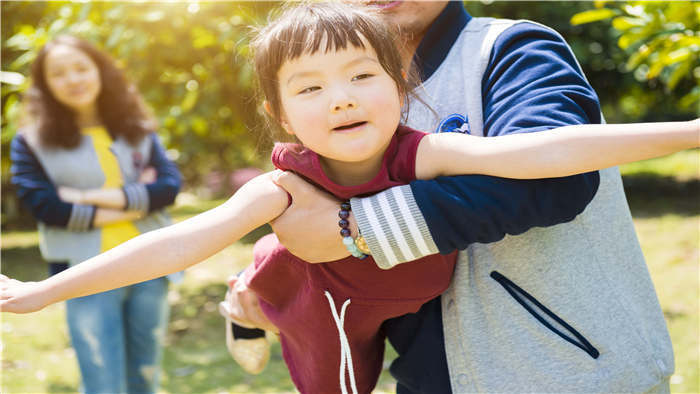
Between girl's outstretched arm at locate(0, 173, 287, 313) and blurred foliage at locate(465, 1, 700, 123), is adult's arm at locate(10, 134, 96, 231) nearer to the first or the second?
girl's outstretched arm at locate(0, 173, 287, 313)

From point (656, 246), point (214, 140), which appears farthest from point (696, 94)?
point (214, 140)

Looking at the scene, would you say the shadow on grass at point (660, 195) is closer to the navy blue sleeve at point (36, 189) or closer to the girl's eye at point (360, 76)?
the navy blue sleeve at point (36, 189)

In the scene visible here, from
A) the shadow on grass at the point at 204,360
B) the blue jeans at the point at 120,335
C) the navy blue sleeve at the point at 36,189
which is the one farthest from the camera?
the shadow on grass at the point at 204,360

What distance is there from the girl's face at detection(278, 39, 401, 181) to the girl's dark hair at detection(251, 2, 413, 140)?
0.08ft

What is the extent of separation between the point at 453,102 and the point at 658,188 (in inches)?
457

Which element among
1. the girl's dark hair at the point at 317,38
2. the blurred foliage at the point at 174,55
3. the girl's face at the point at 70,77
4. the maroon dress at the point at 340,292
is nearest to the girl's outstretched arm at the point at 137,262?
the maroon dress at the point at 340,292

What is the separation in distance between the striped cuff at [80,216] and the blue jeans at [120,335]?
41 centimetres

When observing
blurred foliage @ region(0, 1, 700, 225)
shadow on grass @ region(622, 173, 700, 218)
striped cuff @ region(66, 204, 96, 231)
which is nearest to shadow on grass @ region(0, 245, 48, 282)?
blurred foliage @ region(0, 1, 700, 225)

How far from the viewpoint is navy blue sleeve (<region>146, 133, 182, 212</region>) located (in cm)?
376

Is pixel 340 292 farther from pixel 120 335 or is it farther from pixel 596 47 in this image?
pixel 596 47

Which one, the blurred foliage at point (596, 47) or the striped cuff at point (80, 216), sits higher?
the striped cuff at point (80, 216)

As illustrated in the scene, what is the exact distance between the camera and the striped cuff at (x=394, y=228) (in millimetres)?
1379

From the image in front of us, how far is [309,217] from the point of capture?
1.49 m

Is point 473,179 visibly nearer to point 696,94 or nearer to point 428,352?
point 428,352
